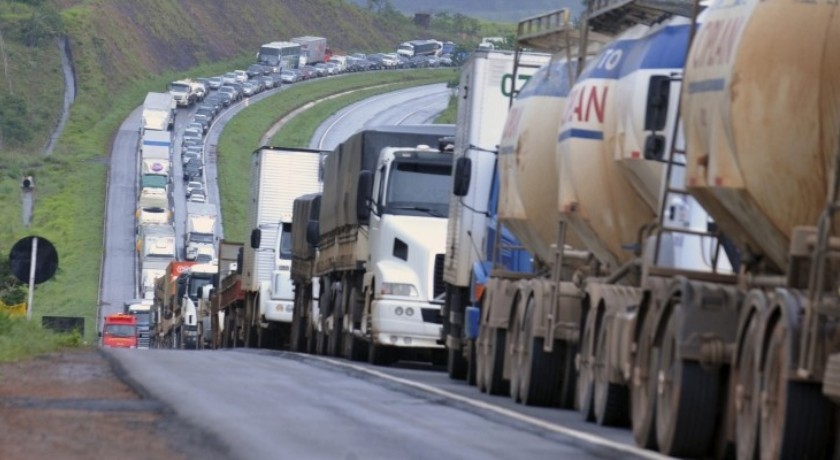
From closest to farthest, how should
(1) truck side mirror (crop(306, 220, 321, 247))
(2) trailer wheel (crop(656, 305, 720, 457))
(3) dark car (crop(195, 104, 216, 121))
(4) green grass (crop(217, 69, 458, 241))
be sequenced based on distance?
(2) trailer wheel (crop(656, 305, 720, 457)) < (1) truck side mirror (crop(306, 220, 321, 247)) < (4) green grass (crop(217, 69, 458, 241)) < (3) dark car (crop(195, 104, 216, 121))

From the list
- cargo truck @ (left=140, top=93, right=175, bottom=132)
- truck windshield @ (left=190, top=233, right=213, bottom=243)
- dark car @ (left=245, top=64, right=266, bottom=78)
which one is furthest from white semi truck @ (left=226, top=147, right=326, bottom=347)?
dark car @ (left=245, top=64, right=266, bottom=78)

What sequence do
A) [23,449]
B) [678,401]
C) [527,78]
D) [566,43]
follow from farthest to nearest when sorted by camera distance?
[527,78], [566,43], [678,401], [23,449]

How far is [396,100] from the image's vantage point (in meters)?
139

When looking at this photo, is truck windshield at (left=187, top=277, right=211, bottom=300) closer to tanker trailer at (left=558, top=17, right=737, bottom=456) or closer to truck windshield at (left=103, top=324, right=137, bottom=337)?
truck windshield at (left=103, top=324, right=137, bottom=337)

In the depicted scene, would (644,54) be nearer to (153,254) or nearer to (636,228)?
(636,228)

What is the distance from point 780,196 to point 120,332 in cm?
5274

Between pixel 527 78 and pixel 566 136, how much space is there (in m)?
6.28

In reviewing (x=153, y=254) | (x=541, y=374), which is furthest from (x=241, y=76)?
(x=541, y=374)

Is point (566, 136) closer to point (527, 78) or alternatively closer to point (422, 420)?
point (422, 420)

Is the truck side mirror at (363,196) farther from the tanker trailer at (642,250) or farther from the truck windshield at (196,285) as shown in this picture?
the truck windshield at (196,285)

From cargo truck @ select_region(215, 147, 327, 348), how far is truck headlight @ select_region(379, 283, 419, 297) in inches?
519

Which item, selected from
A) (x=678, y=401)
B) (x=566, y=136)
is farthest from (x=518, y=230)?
(x=678, y=401)

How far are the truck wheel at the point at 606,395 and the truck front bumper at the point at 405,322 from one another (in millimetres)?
11781

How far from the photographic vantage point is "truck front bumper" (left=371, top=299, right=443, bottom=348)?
28797mm
